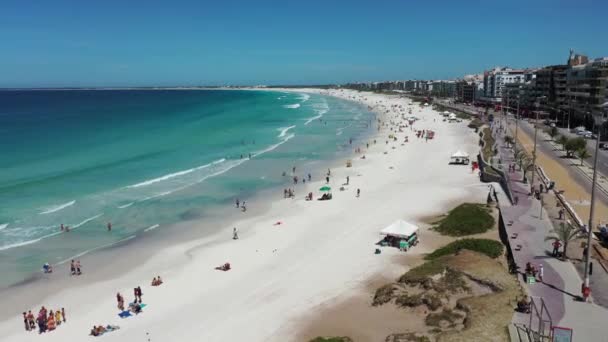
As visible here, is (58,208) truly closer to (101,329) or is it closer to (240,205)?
(240,205)

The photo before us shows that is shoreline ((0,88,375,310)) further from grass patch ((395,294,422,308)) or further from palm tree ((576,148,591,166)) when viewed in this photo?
palm tree ((576,148,591,166))

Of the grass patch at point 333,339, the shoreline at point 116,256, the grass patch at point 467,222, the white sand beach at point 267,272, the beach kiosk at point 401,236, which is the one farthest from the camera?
the grass patch at point 467,222

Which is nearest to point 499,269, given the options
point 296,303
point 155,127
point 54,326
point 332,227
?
point 296,303

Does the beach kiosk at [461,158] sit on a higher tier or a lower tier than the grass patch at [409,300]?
higher

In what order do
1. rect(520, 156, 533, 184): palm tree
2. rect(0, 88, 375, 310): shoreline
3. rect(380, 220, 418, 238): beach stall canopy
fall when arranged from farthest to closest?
rect(520, 156, 533, 184): palm tree
rect(380, 220, 418, 238): beach stall canopy
rect(0, 88, 375, 310): shoreline

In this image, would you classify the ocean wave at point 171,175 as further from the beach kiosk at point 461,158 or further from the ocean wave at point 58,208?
the beach kiosk at point 461,158

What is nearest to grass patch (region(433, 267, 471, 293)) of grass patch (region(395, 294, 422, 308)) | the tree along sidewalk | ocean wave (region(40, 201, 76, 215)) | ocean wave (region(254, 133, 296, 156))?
grass patch (region(395, 294, 422, 308))

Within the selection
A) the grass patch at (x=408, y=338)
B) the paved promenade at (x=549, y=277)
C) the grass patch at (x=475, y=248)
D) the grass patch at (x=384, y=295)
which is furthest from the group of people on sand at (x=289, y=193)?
the grass patch at (x=408, y=338)
